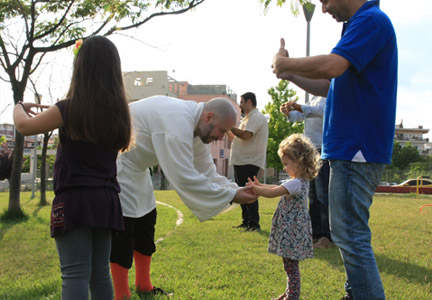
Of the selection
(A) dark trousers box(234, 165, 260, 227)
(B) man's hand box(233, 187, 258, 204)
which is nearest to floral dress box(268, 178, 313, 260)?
(B) man's hand box(233, 187, 258, 204)

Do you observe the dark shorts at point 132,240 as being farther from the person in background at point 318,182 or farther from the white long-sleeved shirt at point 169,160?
the person in background at point 318,182

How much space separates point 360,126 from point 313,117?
3.26 metres

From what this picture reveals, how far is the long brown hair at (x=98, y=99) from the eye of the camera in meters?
2.32

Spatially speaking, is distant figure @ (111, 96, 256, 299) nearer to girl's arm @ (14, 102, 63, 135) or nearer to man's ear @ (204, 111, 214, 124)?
man's ear @ (204, 111, 214, 124)

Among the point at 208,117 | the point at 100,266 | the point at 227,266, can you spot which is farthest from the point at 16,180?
the point at 100,266

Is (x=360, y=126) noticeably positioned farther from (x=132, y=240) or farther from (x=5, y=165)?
(x=5, y=165)

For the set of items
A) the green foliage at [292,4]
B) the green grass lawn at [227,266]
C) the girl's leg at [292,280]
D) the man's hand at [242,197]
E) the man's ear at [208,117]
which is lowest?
the green grass lawn at [227,266]

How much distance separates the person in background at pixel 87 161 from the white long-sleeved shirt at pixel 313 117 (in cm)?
314

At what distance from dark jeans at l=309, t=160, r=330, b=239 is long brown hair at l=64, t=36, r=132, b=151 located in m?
3.69

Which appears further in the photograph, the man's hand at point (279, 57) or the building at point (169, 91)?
the building at point (169, 91)

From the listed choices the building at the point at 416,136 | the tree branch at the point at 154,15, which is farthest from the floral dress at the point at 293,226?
the building at the point at 416,136

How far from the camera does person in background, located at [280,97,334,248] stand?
550 cm

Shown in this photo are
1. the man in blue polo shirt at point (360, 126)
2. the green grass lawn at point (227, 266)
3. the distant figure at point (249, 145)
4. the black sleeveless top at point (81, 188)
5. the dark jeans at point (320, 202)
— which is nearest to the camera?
the black sleeveless top at point (81, 188)

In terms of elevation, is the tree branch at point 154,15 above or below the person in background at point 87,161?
above
